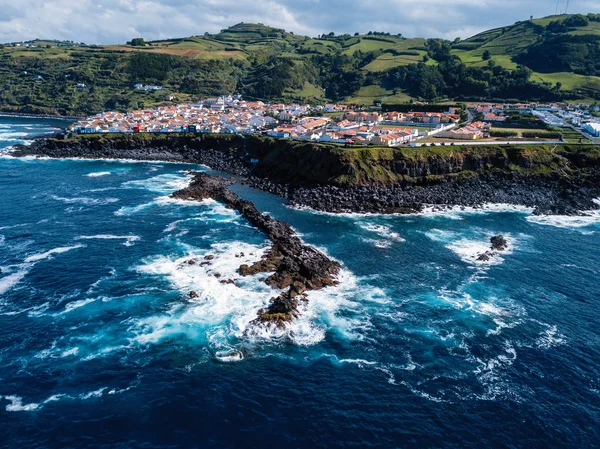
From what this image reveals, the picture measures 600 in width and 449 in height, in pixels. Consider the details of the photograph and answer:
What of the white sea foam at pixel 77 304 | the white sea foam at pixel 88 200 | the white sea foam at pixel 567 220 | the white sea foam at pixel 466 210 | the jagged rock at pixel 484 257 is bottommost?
the white sea foam at pixel 77 304

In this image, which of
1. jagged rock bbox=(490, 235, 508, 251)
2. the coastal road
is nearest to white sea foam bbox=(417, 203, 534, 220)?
jagged rock bbox=(490, 235, 508, 251)

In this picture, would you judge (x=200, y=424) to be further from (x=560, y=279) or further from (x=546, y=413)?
(x=560, y=279)

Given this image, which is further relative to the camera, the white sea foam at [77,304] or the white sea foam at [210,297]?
the white sea foam at [77,304]

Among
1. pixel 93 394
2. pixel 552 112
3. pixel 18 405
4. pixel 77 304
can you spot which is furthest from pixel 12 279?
pixel 552 112

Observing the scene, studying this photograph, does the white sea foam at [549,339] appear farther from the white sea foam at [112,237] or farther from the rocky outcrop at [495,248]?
the white sea foam at [112,237]

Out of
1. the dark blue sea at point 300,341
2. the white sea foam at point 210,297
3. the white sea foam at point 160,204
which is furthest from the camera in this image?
the white sea foam at point 160,204

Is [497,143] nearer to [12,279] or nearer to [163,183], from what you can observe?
[163,183]

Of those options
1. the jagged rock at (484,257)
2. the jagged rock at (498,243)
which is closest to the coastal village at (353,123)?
the jagged rock at (498,243)
